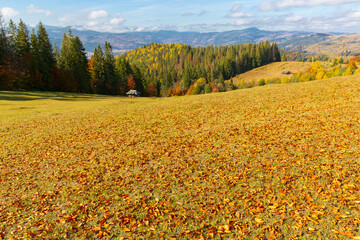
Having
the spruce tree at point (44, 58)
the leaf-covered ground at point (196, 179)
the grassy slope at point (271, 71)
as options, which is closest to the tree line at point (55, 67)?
the spruce tree at point (44, 58)

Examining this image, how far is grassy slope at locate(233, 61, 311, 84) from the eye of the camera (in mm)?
169975

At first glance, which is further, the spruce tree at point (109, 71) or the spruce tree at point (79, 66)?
the spruce tree at point (109, 71)

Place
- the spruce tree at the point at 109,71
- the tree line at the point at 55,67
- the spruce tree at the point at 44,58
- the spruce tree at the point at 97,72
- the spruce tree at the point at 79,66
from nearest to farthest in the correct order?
the tree line at the point at 55,67 < the spruce tree at the point at 44,58 < the spruce tree at the point at 79,66 < the spruce tree at the point at 97,72 < the spruce tree at the point at 109,71

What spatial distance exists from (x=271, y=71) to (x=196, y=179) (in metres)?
196

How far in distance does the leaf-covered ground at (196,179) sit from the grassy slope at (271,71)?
539 feet

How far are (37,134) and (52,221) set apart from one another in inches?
659

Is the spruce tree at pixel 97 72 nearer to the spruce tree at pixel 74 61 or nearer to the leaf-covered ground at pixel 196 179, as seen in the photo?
the spruce tree at pixel 74 61

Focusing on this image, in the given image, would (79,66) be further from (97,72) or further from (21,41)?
(21,41)

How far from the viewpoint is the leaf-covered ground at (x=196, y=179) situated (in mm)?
7508

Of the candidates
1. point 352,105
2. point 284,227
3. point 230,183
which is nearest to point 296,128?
point 352,105

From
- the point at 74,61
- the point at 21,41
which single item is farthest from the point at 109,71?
the point at 21,41

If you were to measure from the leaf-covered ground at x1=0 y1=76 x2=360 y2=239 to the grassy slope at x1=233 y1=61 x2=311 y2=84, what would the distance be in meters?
164

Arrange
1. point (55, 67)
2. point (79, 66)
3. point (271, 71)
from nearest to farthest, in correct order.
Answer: point (55, 67)
point (79, 66)
point (271, 71)

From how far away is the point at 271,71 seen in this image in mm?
183125
